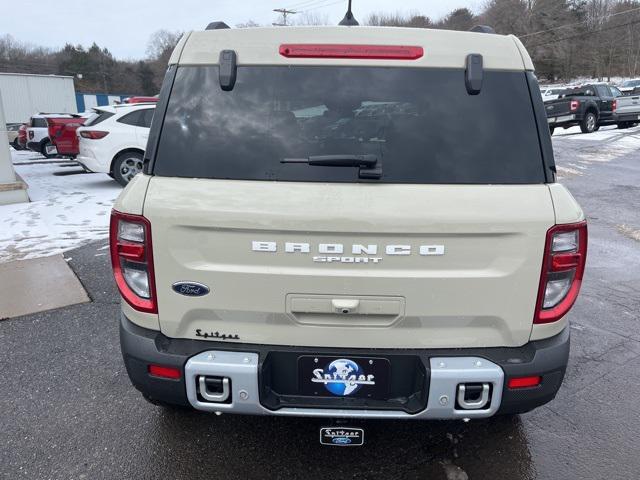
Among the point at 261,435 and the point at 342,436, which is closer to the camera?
the point at 342,436

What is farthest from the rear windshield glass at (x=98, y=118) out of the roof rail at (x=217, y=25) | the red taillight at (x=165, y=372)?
the red taillight at (x=165, y=372)

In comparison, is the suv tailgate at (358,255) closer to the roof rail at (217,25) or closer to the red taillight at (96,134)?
the roof rail at (217,25)

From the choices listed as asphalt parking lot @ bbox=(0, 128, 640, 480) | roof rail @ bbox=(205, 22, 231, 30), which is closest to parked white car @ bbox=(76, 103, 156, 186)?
asphalt parking lot @ bbox=(0, 128, 640, 480)

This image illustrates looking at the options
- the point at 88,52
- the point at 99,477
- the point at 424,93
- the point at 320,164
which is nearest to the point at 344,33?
the point at 424,93

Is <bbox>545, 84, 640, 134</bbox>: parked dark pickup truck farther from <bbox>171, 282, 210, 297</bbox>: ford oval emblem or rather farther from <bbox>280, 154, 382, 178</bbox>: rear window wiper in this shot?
<bbox>171, 282, 210, 297</bbox>: ford oval emblem

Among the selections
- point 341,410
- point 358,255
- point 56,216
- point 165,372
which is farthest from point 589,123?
point 165,372

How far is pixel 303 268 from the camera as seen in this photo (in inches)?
78.7

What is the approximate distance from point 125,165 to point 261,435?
8640 millimetres

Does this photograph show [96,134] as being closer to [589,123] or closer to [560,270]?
[560,270]

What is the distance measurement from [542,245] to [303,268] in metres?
0.98

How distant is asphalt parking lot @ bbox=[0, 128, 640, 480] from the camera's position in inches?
96.8

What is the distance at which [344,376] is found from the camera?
2.11 meters

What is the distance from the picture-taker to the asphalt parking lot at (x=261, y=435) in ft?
8.07

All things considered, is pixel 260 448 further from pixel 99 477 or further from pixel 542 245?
pixel 542 245
